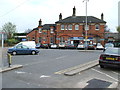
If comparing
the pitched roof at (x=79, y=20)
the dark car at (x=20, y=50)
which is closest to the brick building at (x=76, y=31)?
the pitched roof at (x=79, y=20)

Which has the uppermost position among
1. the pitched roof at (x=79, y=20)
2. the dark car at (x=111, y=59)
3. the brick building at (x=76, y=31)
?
the pitched roof at (x=79, y=20)

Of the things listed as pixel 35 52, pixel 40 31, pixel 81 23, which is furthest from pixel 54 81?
pixel 40 31

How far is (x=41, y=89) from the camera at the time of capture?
20.0ft

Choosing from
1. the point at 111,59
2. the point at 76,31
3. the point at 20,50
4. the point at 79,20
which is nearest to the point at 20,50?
the point at 20,50

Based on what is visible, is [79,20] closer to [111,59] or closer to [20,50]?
[20,50]

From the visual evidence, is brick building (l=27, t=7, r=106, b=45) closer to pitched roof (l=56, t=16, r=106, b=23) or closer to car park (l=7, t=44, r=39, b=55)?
pitched roof (l=56, t=16, r=106, b=23)

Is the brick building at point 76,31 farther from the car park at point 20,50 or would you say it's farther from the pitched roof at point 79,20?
the car park at point 20,50

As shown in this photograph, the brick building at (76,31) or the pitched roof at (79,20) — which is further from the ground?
the pitched roof at (79,20)

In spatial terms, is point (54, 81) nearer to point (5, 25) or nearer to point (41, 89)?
point (41, 89)

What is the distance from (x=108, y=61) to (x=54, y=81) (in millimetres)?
4390

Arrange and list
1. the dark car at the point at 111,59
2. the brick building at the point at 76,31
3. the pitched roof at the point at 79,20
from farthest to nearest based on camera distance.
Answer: the pitched roof at the point at 79,20, the brick building at the point at 76,31, the dark car at the point at 111,59

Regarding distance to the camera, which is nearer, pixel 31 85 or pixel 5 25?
pixel 31 85

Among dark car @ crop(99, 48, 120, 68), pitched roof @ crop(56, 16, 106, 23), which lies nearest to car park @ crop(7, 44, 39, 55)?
dark car @ crop(99, 48, 120, 68)

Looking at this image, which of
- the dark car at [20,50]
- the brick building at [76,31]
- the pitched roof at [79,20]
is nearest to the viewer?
the dark car at [20,50]
